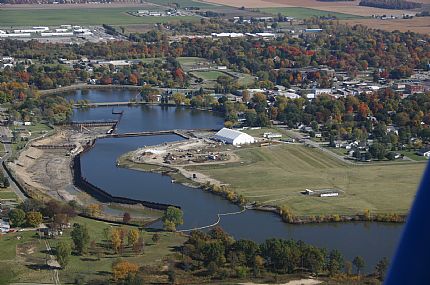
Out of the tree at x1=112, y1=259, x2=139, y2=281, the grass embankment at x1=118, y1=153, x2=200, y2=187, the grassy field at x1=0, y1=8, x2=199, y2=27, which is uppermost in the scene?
the grassy field at x1=0, y1=8, x2=199, y2=27

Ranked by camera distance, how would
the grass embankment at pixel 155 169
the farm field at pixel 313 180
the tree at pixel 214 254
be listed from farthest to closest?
the grass embankment at pixel 155 169 < the farm field at pixel 313 180 < the tree at pixel 214 254

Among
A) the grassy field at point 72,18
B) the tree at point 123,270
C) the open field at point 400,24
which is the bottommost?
the tree at point 123,270

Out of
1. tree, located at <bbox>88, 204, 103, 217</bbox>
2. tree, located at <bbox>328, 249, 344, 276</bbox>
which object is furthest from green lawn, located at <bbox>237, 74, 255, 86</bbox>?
tree, located at <bbox>328, 249, 344, 276</bbox>

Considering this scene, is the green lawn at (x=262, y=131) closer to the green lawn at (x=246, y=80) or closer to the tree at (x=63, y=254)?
the green lawn at (x=246, y=80)

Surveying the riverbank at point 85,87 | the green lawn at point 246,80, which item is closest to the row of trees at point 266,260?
the riverbank at point 85,87

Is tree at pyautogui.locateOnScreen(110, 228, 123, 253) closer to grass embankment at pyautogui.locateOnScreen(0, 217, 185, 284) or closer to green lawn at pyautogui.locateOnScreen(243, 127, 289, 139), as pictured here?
grass embankment at pyautogui.locateOnScreen(0, 217, 185, 284)

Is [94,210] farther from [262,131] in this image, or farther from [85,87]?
[85,87]
